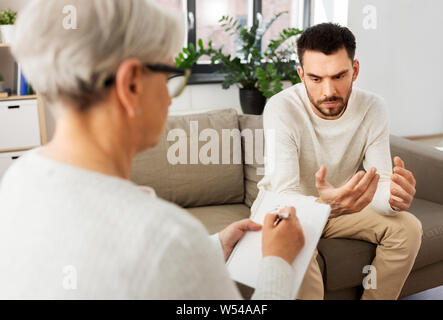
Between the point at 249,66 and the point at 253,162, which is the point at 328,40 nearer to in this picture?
the point at 253,162

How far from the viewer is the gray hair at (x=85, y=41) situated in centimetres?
61

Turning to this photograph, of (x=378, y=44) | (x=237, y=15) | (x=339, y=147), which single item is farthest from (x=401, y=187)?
(x=237, y=15)

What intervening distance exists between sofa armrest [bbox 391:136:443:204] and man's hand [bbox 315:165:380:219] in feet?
2.71

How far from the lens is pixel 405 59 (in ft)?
12.8

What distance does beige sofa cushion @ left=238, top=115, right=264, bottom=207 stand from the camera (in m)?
2.09

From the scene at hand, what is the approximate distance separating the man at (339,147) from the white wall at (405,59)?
7.06ft

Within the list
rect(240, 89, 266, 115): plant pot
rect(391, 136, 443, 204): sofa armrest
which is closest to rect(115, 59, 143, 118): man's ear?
rect(391, 136, 443, 204): sofa armrest

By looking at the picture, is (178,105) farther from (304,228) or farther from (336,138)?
(304,228)

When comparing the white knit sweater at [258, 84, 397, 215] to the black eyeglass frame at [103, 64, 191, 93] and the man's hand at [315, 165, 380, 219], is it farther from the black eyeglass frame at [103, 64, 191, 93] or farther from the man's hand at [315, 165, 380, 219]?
the black eyeglass frame at [103, 64, 191, 93]

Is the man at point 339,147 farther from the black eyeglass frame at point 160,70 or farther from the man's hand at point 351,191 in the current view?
the black eyeglass frame at point 160,70

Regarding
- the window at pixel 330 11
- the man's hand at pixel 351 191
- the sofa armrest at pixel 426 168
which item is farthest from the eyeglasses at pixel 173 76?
the window at pixel 330 11

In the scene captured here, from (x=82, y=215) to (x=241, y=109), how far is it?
10.00 ft

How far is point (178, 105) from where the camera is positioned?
11.8ft
